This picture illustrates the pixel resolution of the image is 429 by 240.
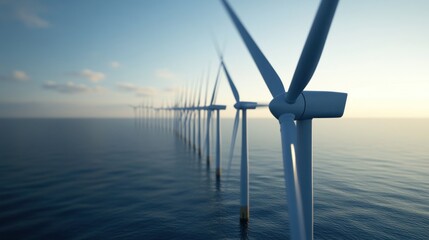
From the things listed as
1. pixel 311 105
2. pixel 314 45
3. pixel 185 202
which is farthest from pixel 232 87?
pixel 314 45

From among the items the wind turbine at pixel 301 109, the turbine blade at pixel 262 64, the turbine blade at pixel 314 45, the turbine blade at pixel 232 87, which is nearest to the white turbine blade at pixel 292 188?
the wind turbine at pixel 301 109

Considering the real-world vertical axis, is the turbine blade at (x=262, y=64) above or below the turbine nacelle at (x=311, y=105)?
above

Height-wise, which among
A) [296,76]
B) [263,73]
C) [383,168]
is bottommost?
[383,168]

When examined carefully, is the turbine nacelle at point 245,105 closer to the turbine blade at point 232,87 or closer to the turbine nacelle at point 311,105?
the turbine blade at point 232,87

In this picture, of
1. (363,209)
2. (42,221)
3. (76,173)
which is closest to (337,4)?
(42,221)

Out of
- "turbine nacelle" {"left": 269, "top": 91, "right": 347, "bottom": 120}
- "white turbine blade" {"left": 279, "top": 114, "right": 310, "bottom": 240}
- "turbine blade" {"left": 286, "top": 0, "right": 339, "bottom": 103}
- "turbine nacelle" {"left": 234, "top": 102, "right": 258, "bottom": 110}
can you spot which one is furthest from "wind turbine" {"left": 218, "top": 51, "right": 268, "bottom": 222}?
"turbine blade" {"left": 286, "top": 0, "right": 339, "bottom": 103}

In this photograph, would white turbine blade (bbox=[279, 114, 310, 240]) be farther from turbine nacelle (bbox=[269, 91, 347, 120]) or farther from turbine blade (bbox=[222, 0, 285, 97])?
turbine blade (bbox=[222, 0, 285, 97])

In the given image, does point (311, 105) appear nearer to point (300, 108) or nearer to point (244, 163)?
point (300, 108)

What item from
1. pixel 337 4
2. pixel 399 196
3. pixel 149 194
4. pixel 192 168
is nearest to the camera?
→ pixel 337 4

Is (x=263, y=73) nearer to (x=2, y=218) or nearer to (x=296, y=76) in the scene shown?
(x=296, y=76)
